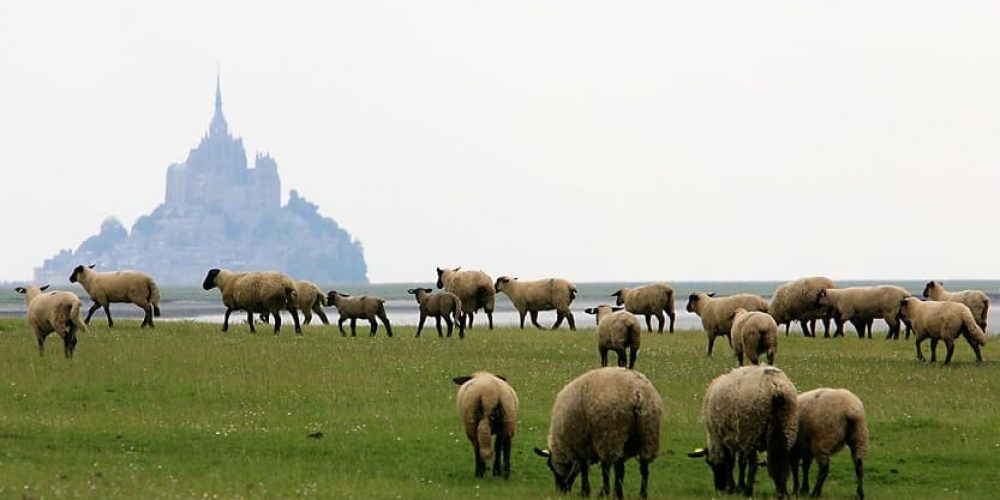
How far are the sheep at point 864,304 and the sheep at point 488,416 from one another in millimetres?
30372

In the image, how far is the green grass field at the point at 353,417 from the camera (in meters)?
18.1

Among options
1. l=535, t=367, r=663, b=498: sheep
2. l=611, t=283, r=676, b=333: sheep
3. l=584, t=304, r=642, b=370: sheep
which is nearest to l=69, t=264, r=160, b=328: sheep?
l=611, t=283, r=676, b=333: sheep

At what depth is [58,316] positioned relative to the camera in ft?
99.5

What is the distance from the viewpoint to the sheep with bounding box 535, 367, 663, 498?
16.2m

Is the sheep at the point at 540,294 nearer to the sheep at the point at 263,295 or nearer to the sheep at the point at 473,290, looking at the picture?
the sheep at the point at 473,290

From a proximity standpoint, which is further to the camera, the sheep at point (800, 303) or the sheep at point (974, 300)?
the sheep at point (800, 303)

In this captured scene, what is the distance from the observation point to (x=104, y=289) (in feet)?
147

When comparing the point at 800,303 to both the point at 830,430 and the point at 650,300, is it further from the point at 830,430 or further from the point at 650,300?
the point at 830,430

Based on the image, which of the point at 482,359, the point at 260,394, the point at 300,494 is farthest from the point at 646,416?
the point at 482,359

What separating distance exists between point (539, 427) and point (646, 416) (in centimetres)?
703

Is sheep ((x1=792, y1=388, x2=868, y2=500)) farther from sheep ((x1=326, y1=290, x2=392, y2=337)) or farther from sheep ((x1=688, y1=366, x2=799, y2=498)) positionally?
sheep ((x1=326, y1=290, x2=392, y2=337))

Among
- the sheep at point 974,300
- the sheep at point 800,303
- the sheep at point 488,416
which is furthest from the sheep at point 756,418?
the sheep at point 800,303

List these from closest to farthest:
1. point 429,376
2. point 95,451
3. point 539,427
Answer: point 95,451, point 539,427, point 429,376

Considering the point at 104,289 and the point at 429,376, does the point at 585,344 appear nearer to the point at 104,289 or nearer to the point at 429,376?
the point at 429,376
